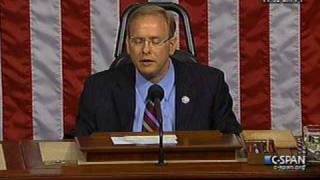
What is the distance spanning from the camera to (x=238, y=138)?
12.3 ft

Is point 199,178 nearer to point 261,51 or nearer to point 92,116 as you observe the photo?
point 92,116

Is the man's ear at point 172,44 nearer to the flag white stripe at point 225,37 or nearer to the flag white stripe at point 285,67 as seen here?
the flag white stripe at point 225,37

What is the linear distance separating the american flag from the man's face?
1.27 m

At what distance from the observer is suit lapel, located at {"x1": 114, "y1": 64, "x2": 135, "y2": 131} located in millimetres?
4152

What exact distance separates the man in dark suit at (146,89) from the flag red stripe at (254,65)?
1.18m

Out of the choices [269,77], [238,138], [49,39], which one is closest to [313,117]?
[269,77]

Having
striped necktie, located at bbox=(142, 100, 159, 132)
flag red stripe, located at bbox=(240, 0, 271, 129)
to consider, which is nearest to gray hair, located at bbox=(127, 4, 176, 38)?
striped necktie, located at bbox=(142, 100, 159, 132)

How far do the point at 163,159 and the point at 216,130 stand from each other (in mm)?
579

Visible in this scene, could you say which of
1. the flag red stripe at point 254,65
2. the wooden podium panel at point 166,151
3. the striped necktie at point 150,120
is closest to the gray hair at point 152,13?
the striped necktie at point 150,120

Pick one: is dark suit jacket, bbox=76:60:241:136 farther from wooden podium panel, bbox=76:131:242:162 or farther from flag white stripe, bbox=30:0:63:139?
flag white stripe, bbox=30:0:63:139

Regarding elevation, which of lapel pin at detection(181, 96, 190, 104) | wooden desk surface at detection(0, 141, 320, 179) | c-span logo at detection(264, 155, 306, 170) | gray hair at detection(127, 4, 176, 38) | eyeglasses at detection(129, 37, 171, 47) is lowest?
wooden desk surface at detection(0, 141, 320, 179)

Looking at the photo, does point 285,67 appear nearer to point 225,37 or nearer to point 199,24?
point 225,37

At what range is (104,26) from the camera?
17.7 feet

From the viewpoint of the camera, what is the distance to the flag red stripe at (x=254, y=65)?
5449mm
